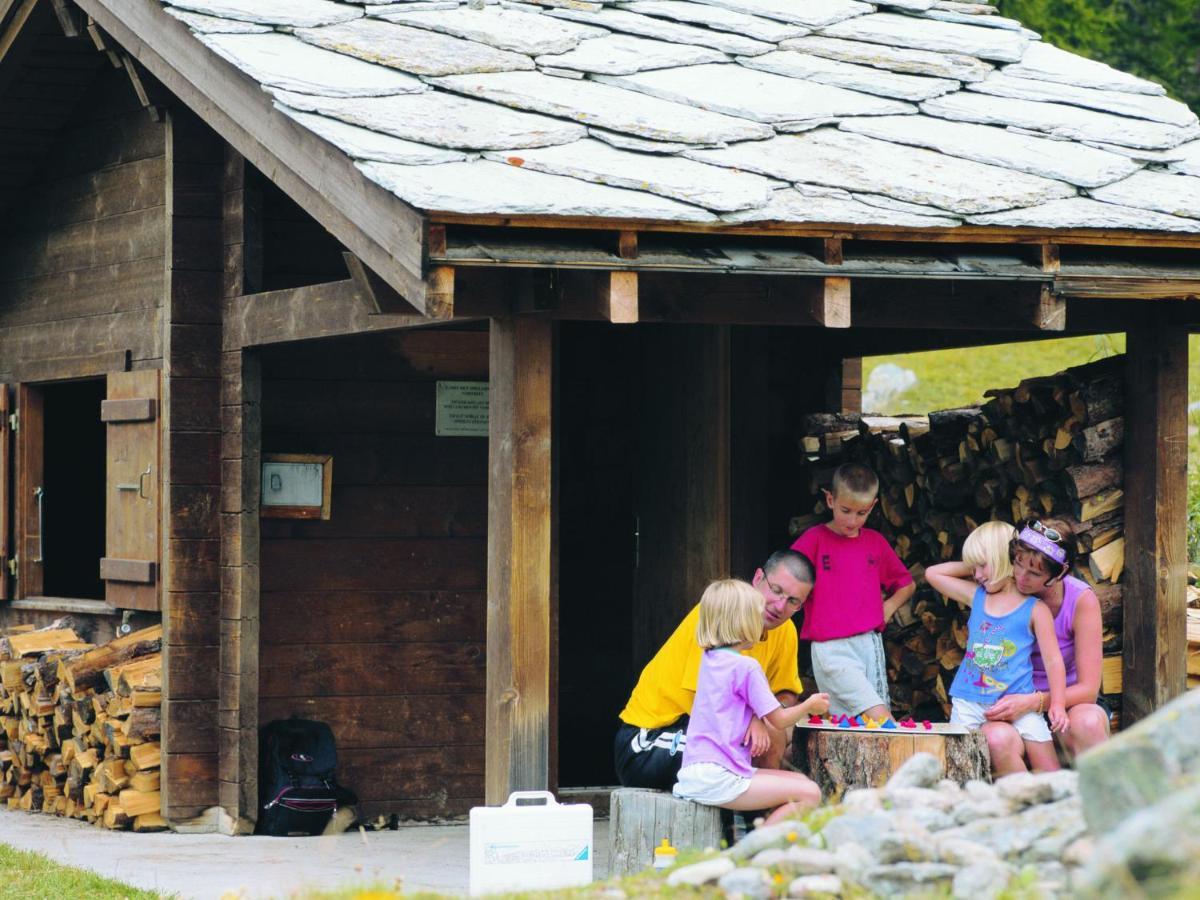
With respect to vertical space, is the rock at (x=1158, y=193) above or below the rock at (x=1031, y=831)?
above

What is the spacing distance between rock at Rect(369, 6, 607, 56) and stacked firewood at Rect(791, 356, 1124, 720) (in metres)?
2.55

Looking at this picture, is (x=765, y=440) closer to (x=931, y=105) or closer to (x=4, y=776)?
(x=931, y=105)

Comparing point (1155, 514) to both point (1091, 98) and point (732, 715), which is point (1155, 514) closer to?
point (1091, 98)

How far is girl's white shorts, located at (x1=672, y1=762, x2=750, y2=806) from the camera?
6246mm

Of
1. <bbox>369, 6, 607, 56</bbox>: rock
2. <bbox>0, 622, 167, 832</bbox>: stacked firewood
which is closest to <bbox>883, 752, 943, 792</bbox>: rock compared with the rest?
<bbox>369, 6, 607, 56</bbox>: rock

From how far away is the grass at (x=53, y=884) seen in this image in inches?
276

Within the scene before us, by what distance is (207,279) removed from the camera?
29.5ft

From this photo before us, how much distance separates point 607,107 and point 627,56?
2.93 feet

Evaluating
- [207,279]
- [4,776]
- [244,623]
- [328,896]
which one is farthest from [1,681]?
[328,896]

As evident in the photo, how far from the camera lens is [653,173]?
633cm

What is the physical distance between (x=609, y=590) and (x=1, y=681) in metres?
3.59

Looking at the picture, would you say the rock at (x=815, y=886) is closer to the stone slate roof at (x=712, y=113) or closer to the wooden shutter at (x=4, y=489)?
the stone slate roof at (x=712, y=113)

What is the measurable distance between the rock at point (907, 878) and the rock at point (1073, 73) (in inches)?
196

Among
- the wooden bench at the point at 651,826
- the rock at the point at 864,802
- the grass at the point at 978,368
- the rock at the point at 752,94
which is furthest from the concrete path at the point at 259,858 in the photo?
the grass at the point at 978,368
